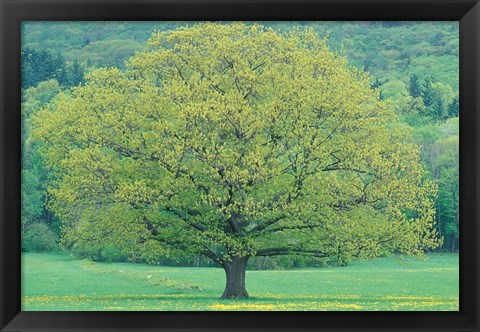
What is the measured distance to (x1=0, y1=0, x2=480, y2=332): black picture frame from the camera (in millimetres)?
5430

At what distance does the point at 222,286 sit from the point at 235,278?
0.50ft

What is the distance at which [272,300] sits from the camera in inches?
284

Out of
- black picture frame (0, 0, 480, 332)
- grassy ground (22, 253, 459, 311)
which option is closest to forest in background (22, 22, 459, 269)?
grassy ground (22, 253, 459, 311)

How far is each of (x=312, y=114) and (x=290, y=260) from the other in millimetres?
1523

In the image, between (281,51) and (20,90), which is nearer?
Answer: (20,90)

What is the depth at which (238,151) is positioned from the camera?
735 cm

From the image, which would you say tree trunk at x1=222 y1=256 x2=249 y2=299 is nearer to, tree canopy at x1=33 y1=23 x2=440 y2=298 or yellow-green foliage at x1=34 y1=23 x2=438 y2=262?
tree canopy at x1=33 y1=23 x2=440 y2=298

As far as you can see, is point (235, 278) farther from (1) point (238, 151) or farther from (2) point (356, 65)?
(2) point (356, 65)

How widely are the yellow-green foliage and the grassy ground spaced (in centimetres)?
31

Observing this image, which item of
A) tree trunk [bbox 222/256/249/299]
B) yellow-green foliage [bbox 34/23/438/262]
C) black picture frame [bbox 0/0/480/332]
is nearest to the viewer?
black picture frame [bbox 0/0/480/332]
